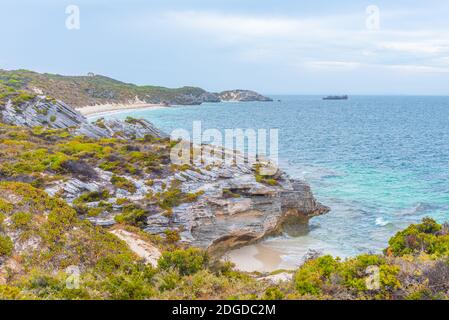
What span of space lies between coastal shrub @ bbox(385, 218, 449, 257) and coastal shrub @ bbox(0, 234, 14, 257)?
14.9m

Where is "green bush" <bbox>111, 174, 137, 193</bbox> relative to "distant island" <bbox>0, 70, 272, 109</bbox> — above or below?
below

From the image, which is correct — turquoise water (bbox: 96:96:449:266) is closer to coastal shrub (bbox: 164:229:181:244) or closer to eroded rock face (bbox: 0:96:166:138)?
coastal shrub (bbox: 164:229:181:244)

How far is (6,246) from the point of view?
12695mm

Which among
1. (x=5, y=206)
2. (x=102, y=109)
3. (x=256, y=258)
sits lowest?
(x=256, y=258)

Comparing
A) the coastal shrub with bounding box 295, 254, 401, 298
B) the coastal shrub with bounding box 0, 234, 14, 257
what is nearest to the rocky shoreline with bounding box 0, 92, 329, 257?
the coastal shrub with bounding box 0, 234, 14, 257

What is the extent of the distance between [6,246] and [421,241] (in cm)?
1630

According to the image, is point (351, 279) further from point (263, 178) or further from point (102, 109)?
point (102, 109)

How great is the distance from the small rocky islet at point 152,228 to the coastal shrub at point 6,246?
3 cm

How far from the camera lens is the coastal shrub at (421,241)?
15922mm

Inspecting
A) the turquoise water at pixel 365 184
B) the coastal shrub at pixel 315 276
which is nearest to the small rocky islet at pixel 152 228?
the coastal shrub at pixel 315 276

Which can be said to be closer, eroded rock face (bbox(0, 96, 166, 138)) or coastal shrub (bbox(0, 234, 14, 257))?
coastal shrub (bbox(0, 234, 14, 257))

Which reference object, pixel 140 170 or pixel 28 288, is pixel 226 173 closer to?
pixel 140 170

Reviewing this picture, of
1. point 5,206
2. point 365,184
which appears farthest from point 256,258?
point 365,184

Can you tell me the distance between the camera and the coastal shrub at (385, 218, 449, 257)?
627 inches
